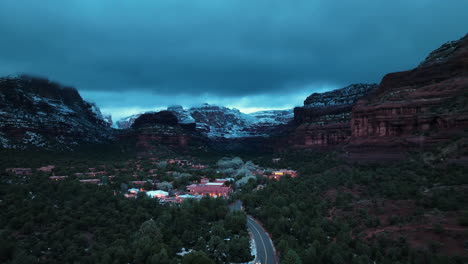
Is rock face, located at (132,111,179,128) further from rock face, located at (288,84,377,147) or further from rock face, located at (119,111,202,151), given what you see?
rock face, located at (288,84,377,147)

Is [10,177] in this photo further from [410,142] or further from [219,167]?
[219,167]

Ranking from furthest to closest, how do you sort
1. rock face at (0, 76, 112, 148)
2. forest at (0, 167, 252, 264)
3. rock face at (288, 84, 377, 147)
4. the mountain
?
rock face at (288, 84, 377, 147), rock face at (0, 76, 112, 148), the mountain, forest at (0, 167, 252, 264)

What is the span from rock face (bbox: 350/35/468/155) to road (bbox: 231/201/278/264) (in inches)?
853

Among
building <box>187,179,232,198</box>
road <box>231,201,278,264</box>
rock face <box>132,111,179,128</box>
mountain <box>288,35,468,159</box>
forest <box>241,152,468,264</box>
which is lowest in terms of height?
road <box>231,201,278,264</box>

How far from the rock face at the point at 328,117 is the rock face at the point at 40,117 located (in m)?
80.1

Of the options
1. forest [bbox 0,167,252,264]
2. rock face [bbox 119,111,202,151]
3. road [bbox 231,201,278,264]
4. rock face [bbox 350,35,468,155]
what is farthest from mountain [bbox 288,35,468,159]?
rock face [bbox 119,111,202,151]

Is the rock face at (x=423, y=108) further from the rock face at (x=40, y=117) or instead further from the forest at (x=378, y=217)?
the rock face at (x=40, y=117)

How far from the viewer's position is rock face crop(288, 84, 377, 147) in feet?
283

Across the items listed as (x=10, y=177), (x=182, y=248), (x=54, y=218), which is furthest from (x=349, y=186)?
(x=10, y=177)

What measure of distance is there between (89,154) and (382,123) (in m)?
91.3

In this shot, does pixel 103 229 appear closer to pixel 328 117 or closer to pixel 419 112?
pixel 419 112

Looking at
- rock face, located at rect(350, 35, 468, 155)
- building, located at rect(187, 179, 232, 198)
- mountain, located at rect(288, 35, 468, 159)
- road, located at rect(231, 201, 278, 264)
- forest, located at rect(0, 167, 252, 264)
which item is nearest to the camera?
forest, located at rect(0, 167, 252, 264)

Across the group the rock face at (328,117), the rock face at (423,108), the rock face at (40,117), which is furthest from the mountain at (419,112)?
the rock face at (40,117)

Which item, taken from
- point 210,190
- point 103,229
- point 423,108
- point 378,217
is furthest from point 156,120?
point 378,217
